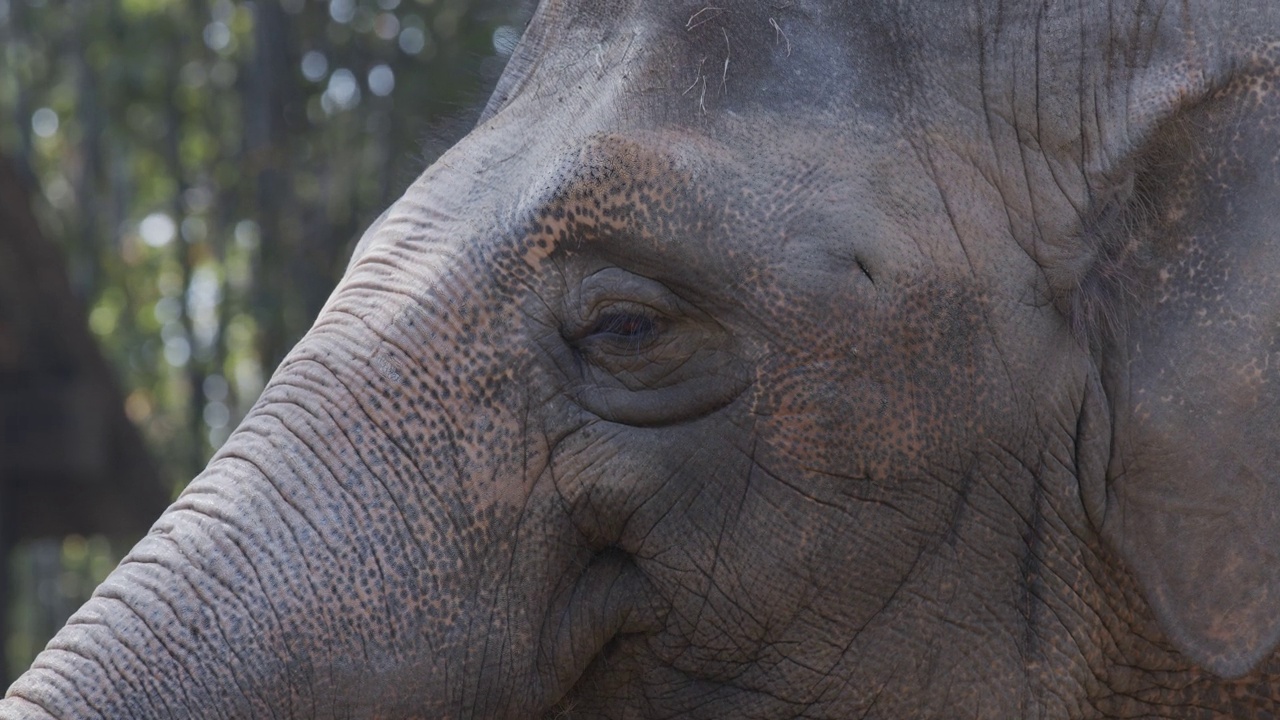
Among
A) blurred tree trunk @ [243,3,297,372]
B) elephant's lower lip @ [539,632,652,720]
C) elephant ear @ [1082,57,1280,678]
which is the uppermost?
blurred tree trunk @ [243,3,297,372]

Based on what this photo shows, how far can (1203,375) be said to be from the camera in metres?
1.89

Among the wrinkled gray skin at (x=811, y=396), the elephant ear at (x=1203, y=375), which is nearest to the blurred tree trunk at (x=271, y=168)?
the wrinkled gray skin at (x=811, y=396)

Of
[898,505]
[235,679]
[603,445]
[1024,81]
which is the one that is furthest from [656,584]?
[1024,81]

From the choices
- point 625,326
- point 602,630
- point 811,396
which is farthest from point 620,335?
point 602,630

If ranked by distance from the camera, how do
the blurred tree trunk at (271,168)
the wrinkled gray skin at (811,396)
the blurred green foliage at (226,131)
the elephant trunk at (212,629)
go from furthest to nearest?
the blurred tree trunk at (271,168) → the blurred green foliage at (226,131) → the wrinkled gray skin at (811,396) → the elephant trunk at (212,629)

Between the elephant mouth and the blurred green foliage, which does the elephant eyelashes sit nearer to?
the elephant mouth

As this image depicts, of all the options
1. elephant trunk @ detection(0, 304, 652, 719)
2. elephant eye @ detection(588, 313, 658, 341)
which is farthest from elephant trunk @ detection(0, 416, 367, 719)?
elephant eye @ detection(588, 313, 658, 341)

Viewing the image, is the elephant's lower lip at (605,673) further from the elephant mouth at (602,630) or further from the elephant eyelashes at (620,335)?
the elephant eyelashes at (620,335)

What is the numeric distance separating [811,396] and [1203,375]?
1.56 feet

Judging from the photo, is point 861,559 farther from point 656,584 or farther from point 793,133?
point 793,133

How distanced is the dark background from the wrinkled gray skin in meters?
3.99

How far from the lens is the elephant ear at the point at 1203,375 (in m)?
1.87

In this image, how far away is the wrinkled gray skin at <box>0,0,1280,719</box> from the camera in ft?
5.99

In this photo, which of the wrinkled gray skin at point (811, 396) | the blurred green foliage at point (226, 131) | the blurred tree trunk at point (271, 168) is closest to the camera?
the wrinkled gray skin at point (811, 396)
